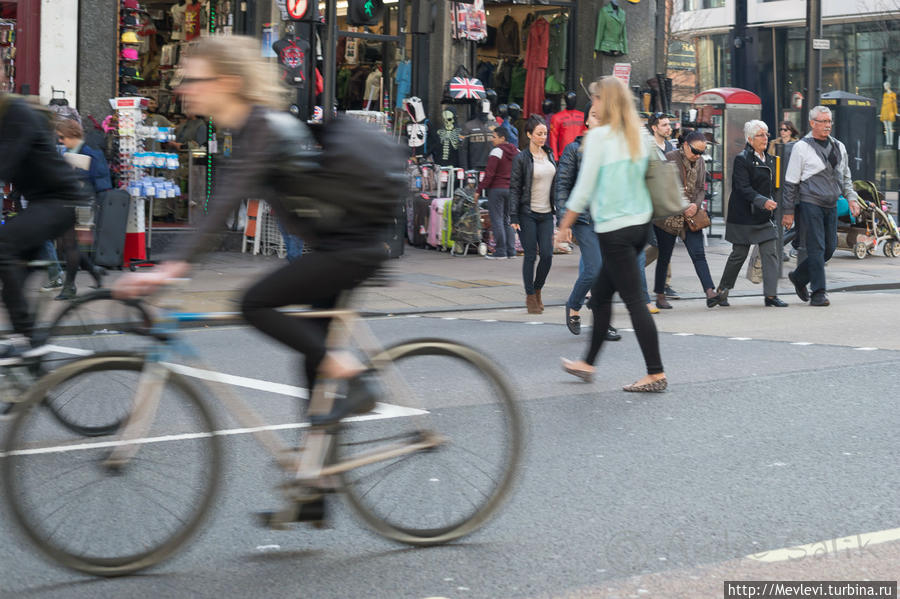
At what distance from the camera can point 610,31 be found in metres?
22.1

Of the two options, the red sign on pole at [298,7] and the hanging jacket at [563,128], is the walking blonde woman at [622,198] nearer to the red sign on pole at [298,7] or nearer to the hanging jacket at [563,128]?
the red sign on pole at [298,7]

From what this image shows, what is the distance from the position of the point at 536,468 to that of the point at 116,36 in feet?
42.2

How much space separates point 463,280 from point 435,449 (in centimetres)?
1076

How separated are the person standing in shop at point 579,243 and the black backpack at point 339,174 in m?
5.83

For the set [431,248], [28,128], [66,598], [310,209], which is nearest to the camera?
[66,598]

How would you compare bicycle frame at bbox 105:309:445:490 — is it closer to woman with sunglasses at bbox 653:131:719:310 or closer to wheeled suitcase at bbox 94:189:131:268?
woman with sunglasses at bbox 653:131:719:310

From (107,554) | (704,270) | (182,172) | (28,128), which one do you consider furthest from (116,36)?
(107,554)

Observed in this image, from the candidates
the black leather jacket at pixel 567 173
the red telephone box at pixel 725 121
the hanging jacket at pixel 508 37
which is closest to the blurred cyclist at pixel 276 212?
the black leather jacket at pixel 567 173

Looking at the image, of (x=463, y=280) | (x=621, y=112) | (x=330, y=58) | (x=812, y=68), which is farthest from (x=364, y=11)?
(x=812, y=68)

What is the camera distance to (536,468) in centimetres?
576

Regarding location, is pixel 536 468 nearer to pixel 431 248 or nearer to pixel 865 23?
pixel 431 248

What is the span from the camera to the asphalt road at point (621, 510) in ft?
13.7

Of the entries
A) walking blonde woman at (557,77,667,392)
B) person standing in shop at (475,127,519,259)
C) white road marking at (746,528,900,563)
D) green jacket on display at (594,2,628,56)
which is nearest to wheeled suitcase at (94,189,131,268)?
person standing in shop at (475,127,519,259)

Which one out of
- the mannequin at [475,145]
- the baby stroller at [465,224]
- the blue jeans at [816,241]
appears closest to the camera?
the blue jeans at [816,241]
